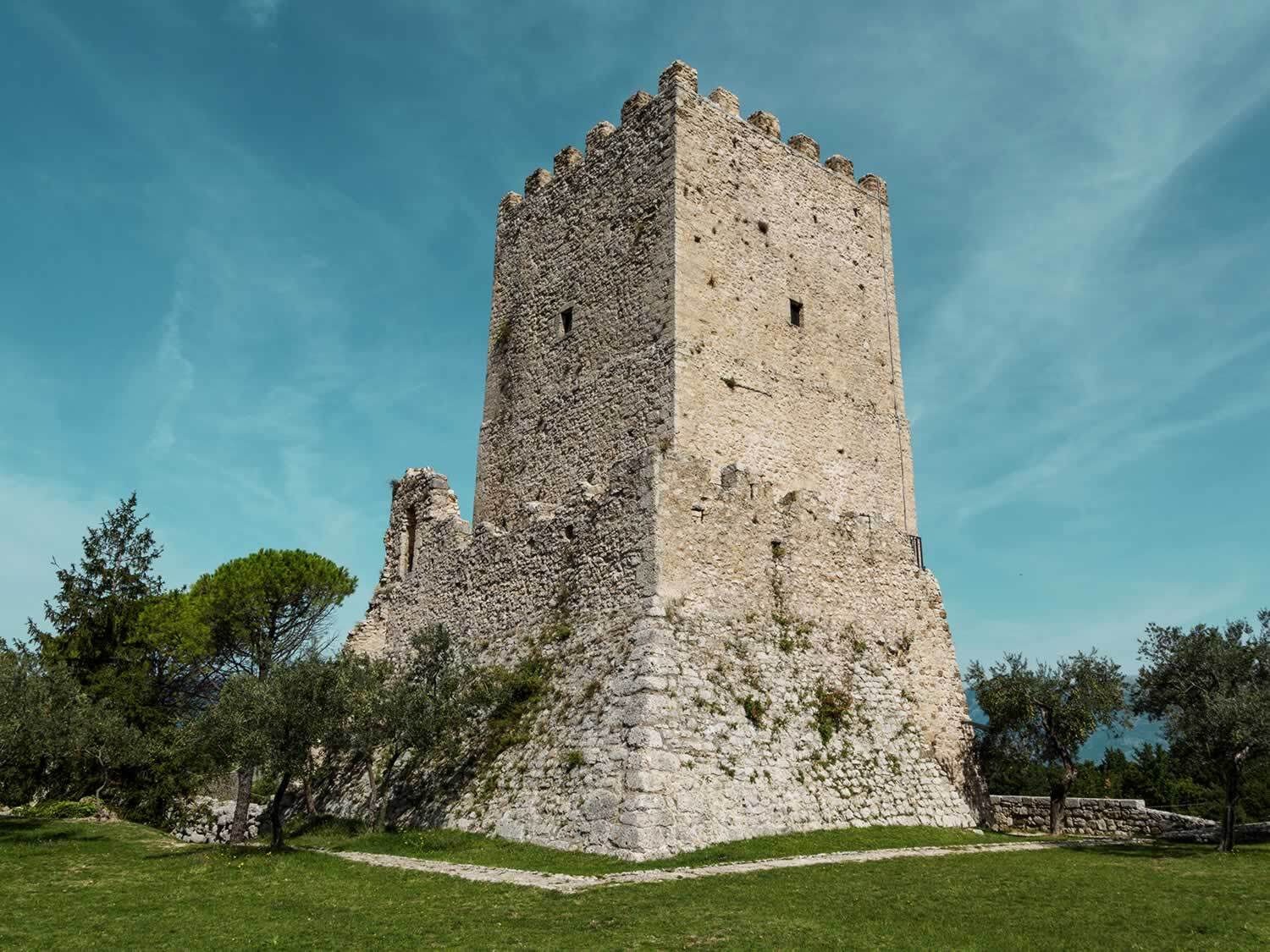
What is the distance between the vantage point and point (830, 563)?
1881 cm

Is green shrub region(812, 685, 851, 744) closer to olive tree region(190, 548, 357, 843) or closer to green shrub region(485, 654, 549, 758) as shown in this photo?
green shrub region(485, 654, 549, 758)

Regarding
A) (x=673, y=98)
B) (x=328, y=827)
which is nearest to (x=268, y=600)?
(x=328, y=827)

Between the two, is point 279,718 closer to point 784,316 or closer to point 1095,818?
point 784,316

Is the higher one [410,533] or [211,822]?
[410,533]

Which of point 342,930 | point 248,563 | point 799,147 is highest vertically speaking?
point 799,147

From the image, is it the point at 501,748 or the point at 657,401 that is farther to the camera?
the point at 657,401

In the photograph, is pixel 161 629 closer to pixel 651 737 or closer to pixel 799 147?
pixel 651 737

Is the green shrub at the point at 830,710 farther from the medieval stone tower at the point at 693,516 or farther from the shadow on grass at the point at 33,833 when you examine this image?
the shadow on grass at the point at 33,833

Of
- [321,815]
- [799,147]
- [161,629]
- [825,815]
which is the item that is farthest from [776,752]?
[161,629]

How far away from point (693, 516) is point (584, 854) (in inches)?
229

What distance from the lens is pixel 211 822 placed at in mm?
22000

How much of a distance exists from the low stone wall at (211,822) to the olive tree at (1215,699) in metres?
17.8

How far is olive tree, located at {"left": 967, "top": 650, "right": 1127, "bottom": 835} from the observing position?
20.1 m

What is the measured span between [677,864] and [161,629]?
69.1 feet
